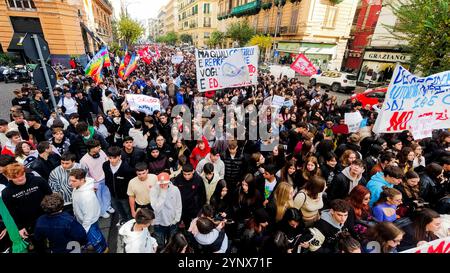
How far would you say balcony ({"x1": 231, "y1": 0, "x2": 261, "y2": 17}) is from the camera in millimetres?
35503

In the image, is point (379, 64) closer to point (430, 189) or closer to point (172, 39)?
point (430, 189)

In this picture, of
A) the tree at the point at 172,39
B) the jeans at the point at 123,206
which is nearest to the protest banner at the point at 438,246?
the jeans at the point at 123,206

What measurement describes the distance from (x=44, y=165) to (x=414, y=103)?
6.91 meters

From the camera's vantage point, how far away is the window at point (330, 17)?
86.4 ft

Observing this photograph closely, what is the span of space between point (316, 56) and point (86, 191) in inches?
1191

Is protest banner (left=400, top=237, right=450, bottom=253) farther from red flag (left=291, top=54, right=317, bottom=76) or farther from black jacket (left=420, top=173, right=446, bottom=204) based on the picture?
red flag (left=291, top=54, right=317, bottom=76)

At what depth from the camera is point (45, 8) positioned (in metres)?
19.6

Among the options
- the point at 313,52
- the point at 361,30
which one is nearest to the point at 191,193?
the point at 313,52

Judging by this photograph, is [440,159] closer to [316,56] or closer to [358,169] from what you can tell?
[358,169]

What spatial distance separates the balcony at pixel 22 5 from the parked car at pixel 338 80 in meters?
25.8

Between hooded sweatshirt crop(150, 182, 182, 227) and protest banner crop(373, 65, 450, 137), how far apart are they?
399cm

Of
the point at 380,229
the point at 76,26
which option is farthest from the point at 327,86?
the point at 76,26

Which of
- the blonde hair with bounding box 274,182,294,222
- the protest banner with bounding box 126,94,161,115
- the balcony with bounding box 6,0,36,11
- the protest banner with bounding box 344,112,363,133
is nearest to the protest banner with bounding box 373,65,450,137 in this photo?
the protest banner with bounding box 344,112,363,133

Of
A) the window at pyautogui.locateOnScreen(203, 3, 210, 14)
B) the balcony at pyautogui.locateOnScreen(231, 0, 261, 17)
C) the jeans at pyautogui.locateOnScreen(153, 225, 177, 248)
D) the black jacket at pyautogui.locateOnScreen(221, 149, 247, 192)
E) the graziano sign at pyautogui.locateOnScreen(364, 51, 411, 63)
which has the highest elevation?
the window at pyautogui.locateOnScreen(203, 3, 210, 14)
